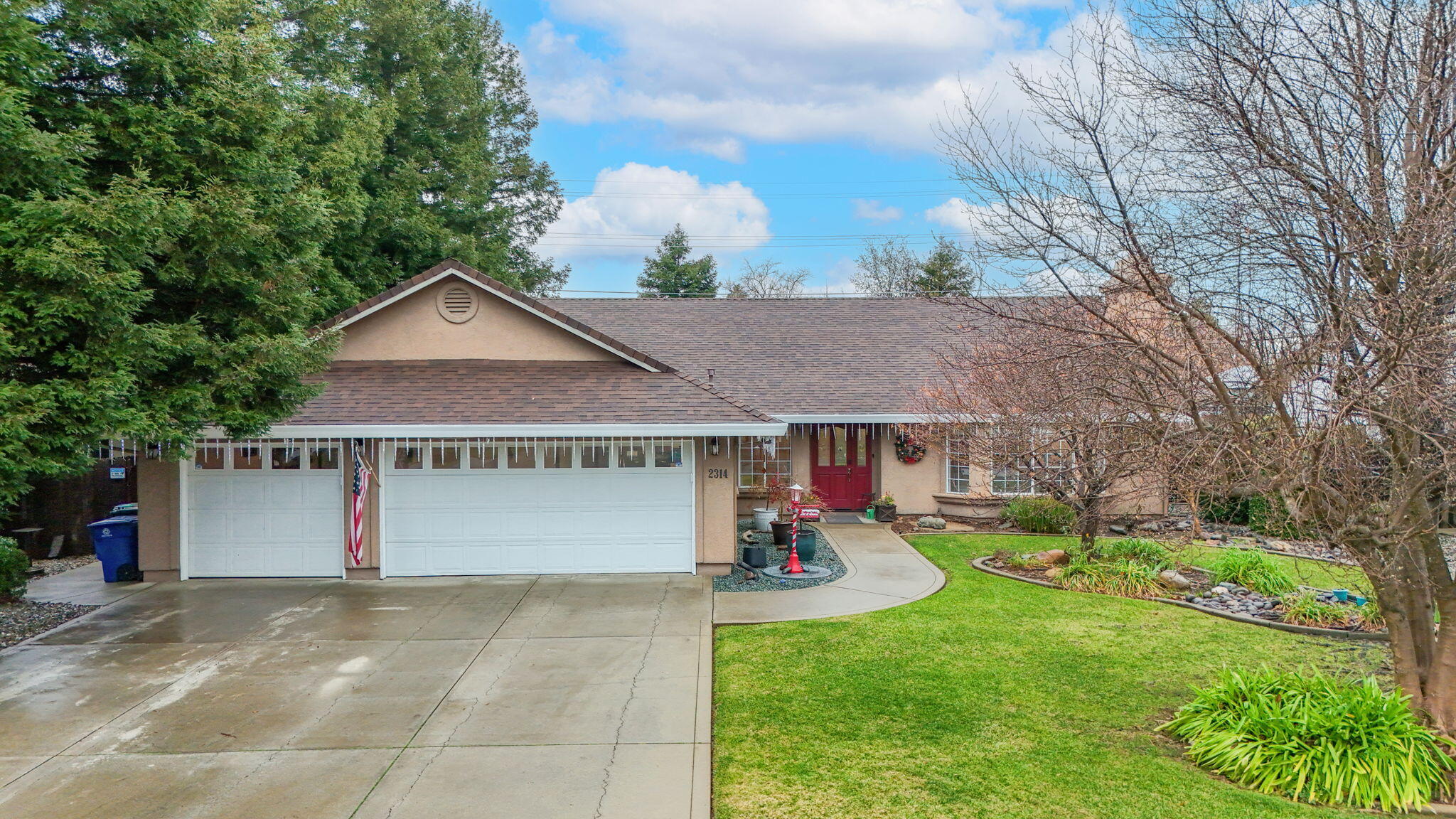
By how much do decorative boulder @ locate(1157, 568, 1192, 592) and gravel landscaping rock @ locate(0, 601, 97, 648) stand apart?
1446 cm

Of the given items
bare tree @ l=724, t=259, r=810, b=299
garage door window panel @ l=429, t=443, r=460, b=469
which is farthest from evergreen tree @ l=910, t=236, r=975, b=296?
bare tree @ l=724, t=259, r=810, b=299

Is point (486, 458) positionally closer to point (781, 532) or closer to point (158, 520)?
point (158, 520)

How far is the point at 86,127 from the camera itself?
8.76 metres

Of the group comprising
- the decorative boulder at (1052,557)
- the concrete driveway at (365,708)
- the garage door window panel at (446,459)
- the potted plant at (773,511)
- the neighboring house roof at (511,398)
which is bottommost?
the concrete driveway at (365,708)

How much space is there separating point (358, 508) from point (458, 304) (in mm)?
3612

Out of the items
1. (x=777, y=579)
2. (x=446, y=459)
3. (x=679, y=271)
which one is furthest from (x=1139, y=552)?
(x=679, y=271)

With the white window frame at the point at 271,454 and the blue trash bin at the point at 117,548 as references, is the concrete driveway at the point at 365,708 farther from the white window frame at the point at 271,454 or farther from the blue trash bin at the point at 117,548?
the white window frame at the point at 271,454

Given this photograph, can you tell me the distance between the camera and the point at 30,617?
34.2 feet

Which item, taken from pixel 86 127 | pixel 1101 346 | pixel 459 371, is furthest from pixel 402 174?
pixel 1101 346

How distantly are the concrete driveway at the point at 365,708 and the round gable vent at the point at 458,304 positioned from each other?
463 centimetres

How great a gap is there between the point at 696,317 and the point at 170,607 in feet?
45.5

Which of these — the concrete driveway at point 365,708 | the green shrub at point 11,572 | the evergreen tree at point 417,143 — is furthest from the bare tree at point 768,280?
the green shrub at point 11,572

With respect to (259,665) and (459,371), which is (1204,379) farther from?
(459,371)

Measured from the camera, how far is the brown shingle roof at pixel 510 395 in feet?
39.4
